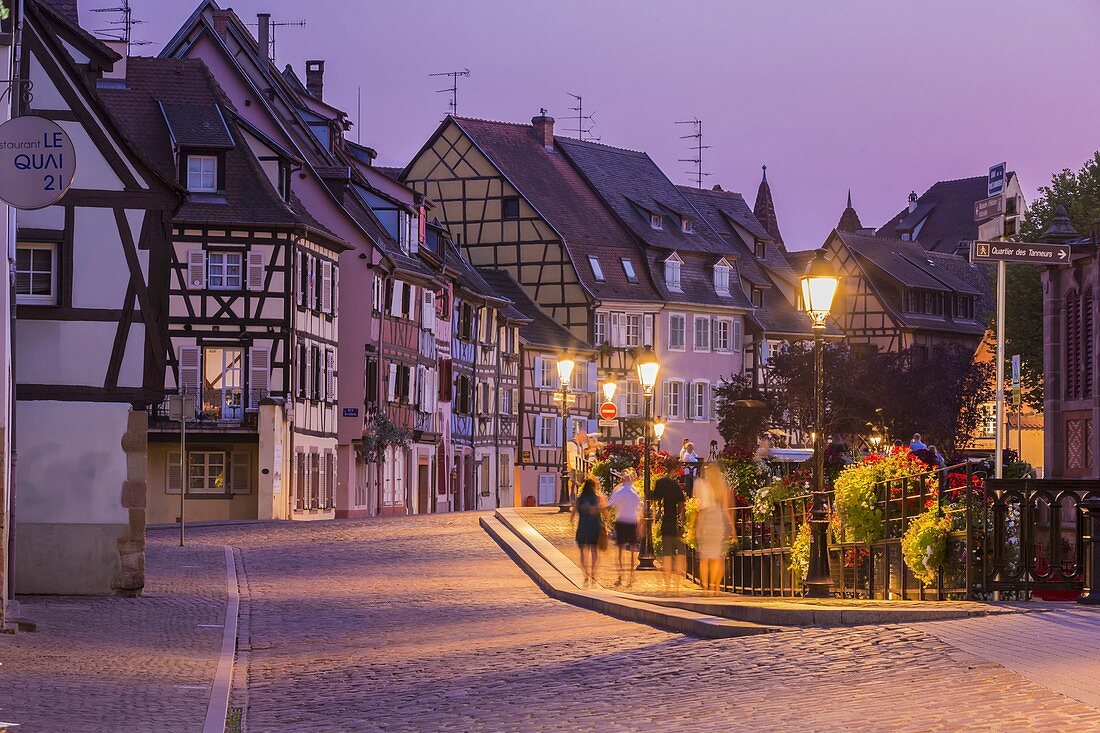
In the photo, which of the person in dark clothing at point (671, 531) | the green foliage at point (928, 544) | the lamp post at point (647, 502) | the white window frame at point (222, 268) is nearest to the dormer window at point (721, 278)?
the white window frame at point (222, 268)

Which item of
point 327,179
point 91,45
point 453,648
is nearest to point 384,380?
point 327,179

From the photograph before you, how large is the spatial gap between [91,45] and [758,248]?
78192mm

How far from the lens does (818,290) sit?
20.8 metres

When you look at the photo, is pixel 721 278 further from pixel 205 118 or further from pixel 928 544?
pixel 928 544

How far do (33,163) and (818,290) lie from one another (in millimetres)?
8752

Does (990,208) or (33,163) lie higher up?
Answer: (990,208)

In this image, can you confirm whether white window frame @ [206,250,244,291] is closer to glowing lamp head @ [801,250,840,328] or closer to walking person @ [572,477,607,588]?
walking person @ [572,477,607,588]

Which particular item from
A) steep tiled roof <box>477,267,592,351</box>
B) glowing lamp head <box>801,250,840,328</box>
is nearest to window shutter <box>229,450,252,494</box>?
steep tiled roof <box>477,267,592,351</box>

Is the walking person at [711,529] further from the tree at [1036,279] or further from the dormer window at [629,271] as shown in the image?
the dormer window at [629,271]

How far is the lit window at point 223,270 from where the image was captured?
5544cm

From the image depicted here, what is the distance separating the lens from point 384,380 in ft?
213

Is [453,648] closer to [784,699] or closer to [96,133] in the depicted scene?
[784,699]

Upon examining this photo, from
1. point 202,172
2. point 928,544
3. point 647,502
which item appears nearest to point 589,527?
point 647,502

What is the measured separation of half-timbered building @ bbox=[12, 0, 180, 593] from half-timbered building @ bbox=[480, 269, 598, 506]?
58.4m
